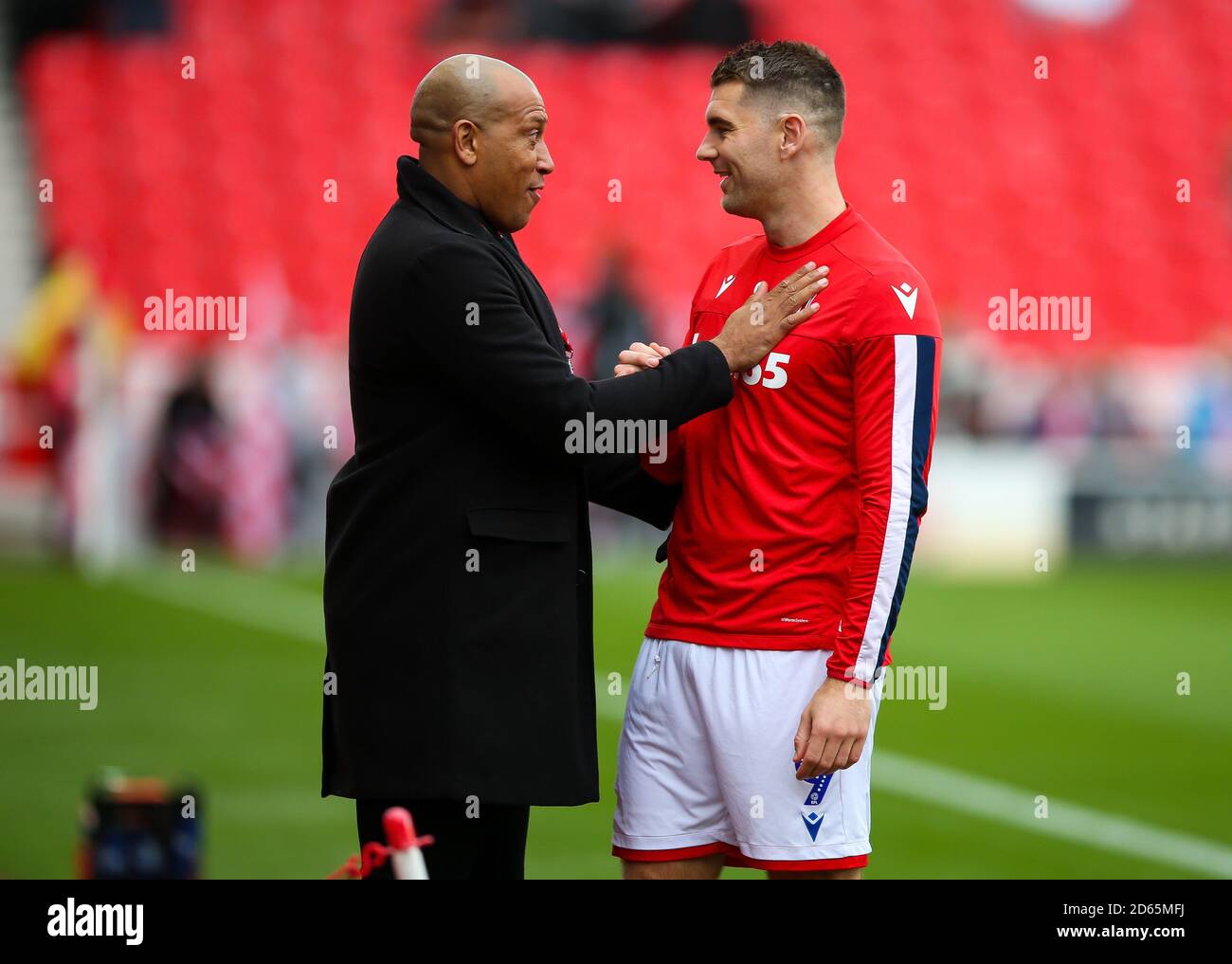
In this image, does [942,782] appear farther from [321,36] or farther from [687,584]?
[321,36]

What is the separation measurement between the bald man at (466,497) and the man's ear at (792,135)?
253 mm

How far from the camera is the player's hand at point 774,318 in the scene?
307 centimetres

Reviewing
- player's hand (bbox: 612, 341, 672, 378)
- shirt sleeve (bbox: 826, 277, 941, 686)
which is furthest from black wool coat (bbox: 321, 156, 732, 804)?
shirt sleeve (bbox: 826, 277, 941, 686)

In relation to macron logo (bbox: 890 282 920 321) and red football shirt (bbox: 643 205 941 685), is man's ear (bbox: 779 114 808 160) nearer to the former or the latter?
red football shirt (bbox: 643 205 941 685)

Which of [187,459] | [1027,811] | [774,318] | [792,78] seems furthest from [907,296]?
[187,459]

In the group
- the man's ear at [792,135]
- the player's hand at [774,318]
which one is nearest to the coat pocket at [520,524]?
the player's hand at [774,318]

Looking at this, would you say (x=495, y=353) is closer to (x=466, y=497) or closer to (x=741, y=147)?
(x=466, y=497)

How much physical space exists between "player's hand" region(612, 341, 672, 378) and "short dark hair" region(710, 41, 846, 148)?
520 mm

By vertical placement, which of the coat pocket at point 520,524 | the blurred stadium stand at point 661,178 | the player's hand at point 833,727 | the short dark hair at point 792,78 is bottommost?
the player's hand at point 833,727

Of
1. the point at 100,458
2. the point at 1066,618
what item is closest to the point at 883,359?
the point at 1066,618

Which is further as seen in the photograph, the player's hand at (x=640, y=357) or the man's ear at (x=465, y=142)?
the player's hand at (x=640, y=357)

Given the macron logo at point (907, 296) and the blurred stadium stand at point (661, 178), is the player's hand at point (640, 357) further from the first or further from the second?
the blurred stadium stand at point (661, 178)

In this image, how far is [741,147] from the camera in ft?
10.3

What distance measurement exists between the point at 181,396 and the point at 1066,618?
22.6 ft
